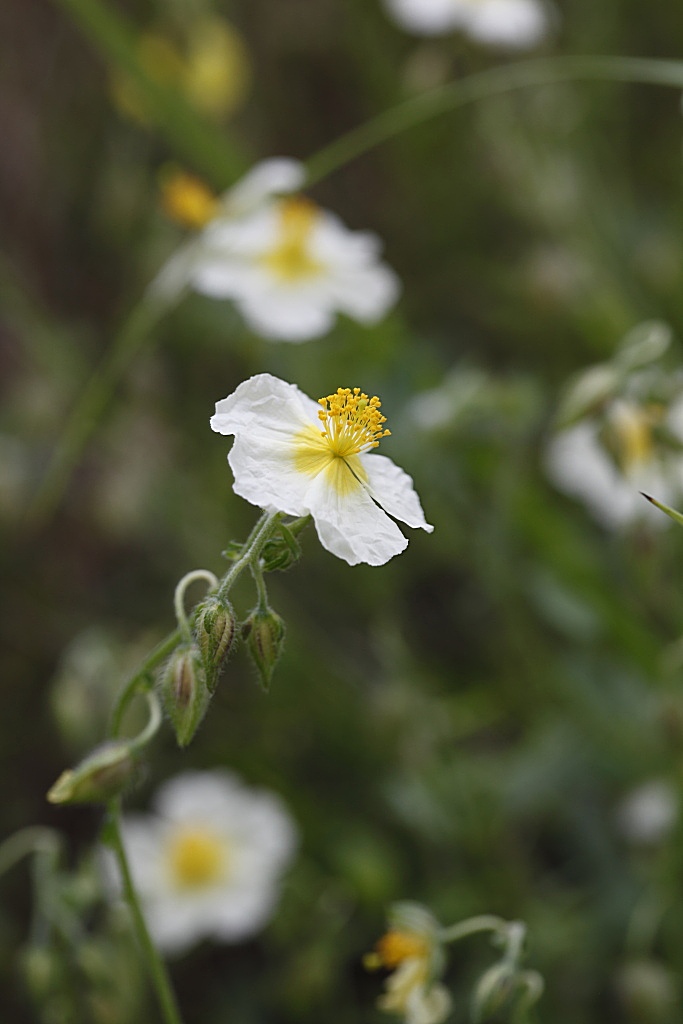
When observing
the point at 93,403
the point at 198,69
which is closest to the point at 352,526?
the point at 93,403

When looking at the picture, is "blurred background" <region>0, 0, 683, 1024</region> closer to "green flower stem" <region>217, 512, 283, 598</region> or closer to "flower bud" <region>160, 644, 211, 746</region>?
"flower bud" <region>160, 644, 211, 746</region>

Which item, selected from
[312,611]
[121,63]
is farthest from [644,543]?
[121,63]

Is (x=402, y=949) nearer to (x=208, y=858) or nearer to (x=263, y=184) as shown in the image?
(x=208, y=858)

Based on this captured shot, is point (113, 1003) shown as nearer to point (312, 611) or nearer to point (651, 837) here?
point (651, 837)

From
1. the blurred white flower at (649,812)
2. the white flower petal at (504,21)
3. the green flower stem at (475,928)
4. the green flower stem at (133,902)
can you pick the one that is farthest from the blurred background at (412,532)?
the green flower stem at (475,928)

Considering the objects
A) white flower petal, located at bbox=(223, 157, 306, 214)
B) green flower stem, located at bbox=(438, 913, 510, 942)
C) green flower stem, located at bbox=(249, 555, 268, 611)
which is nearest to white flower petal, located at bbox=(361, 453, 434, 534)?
green flower stem, located at bbox=(249, 555, 268, 611)

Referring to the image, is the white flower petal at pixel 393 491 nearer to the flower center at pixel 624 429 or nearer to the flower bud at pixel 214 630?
the flower bud at pixel 214 630
